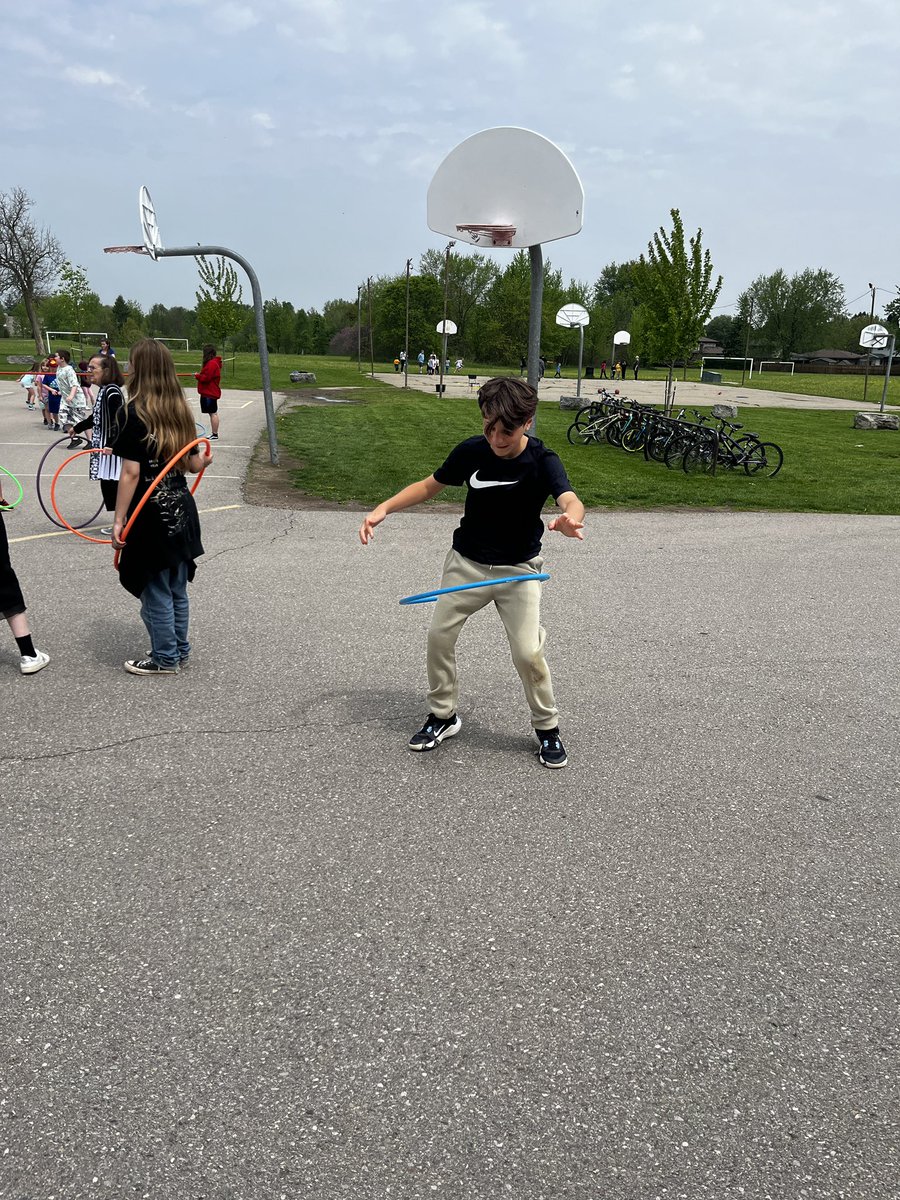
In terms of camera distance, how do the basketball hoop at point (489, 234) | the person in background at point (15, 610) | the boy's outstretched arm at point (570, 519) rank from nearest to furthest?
the boy's outstretched arm at point (570, 519) < the person in background at point (15, 610) < the basketball hoop at point (489, 234)

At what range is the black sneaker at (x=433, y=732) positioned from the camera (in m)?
4.40

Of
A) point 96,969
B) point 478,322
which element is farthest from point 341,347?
point 96,969

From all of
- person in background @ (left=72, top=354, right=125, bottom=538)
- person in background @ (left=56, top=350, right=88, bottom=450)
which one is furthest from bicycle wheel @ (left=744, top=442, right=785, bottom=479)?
person in background @ (left=56, top=350, right=88, bottom=450)

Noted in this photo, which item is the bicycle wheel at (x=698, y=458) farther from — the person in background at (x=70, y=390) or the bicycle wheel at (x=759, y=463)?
the person in background at (x=70, y=390)

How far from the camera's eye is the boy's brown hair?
372 centimetres

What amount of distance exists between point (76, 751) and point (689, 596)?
4995 mm

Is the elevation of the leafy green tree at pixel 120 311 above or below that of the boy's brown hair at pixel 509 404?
above

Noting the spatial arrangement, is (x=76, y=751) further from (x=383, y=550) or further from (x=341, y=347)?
(x=341, y=347)

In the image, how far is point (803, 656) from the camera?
19.6 feet

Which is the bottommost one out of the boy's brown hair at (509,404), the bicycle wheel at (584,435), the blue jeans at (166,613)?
the blue jeans at (166,613)

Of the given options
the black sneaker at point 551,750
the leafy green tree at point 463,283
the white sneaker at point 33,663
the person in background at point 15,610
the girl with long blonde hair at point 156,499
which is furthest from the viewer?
the leafy green tree at point 463,283

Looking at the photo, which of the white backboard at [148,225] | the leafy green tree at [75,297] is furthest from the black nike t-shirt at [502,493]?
the leafy green tree at [75,297]

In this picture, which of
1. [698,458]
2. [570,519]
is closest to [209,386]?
[698,458]

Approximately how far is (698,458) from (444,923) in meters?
14.1
